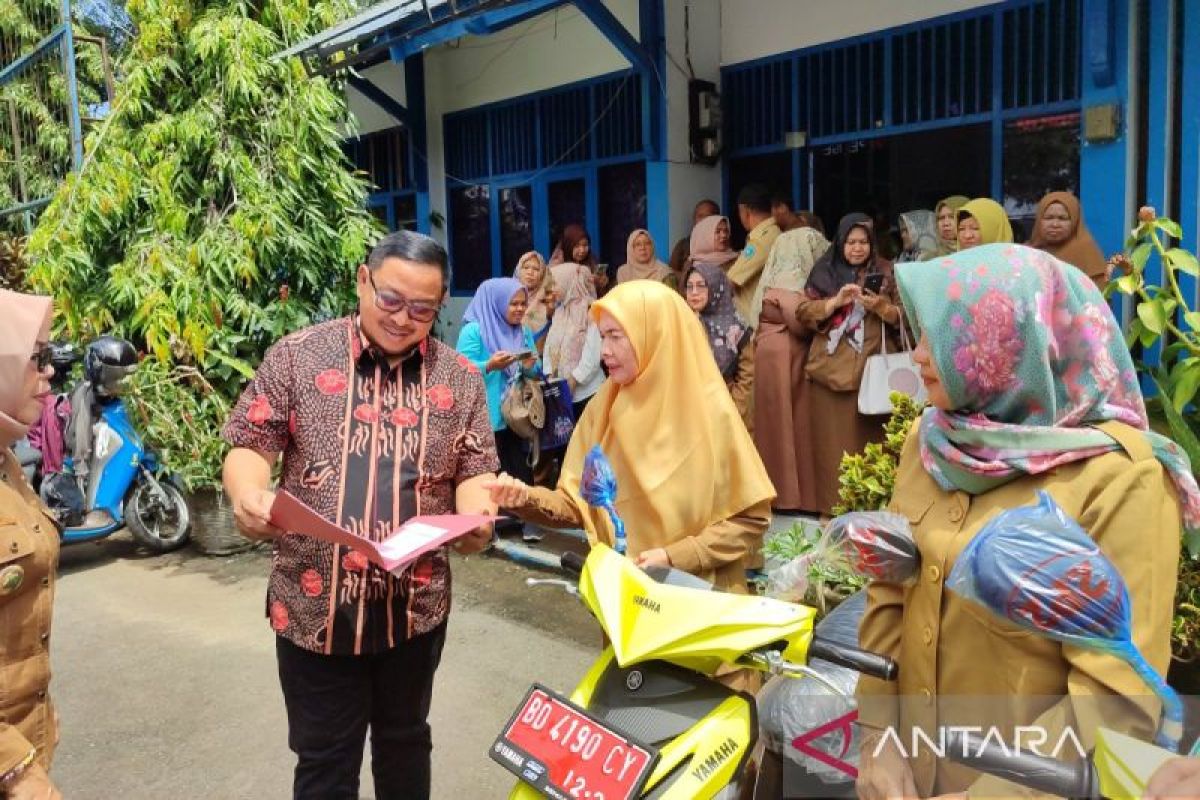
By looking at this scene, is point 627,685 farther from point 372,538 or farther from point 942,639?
point 372,538

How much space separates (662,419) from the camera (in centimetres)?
263

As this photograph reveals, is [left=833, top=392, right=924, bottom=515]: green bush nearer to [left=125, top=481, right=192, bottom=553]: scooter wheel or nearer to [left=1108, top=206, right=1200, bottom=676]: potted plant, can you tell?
[left=1108, top=206, right=1200, bottom=676]: potted plant

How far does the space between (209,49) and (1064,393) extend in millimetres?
6139

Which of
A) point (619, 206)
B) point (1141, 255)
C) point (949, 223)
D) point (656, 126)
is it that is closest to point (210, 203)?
point (619, 206)

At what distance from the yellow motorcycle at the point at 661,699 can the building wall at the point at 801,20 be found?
456 cm

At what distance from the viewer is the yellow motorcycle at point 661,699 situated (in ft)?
5.17

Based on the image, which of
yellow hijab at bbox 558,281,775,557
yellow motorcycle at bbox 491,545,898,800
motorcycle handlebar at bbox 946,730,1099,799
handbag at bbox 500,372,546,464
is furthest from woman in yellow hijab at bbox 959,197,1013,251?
motorcycle handlebar at bbox 946,730,1099,799

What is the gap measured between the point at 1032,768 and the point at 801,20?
5.55 meters

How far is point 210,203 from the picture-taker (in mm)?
6441

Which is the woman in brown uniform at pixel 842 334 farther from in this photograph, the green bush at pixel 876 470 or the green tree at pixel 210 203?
the green tree at pixel 210 203

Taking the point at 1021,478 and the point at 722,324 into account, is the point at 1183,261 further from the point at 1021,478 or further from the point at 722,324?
the point at 722,324

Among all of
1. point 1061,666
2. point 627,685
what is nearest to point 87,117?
point 627,685

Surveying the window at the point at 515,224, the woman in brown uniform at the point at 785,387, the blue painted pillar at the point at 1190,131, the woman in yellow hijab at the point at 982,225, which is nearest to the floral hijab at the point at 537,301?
the woman in brown uniform at the point at 785,387

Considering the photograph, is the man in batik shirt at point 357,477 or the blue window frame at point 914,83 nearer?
the man in batik shirt at point 357,477
